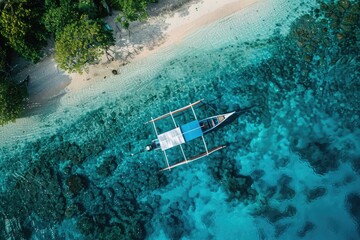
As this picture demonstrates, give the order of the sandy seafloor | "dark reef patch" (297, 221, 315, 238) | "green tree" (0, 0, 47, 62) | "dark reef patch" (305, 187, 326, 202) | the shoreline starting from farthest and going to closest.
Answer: the shoreline → the sandy seafloor → "dark reef patch" (305, 187, 326, 202) → "dark reef patch" (297, 221, 315, 238) → "green tree" (0, 0, 47, 62)

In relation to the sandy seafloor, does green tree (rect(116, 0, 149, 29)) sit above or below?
above

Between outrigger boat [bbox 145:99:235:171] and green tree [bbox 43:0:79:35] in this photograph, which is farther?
outrigger boat [bbox 145:99:235:171]

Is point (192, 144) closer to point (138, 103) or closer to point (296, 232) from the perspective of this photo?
point (138, 103)

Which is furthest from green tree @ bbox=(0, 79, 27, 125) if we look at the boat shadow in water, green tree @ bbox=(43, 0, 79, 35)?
the boat shadow in water

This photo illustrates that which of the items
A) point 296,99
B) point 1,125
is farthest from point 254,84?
point 1,125

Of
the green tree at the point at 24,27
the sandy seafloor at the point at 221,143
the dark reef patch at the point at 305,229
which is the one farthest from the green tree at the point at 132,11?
the dark reef patch at the point at 305,229

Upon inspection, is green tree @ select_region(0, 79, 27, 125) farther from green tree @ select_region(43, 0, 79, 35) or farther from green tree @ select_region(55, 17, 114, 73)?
green tree @ select_region(43, 0, 79, 35)

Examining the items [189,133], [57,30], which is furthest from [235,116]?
[57,30]
